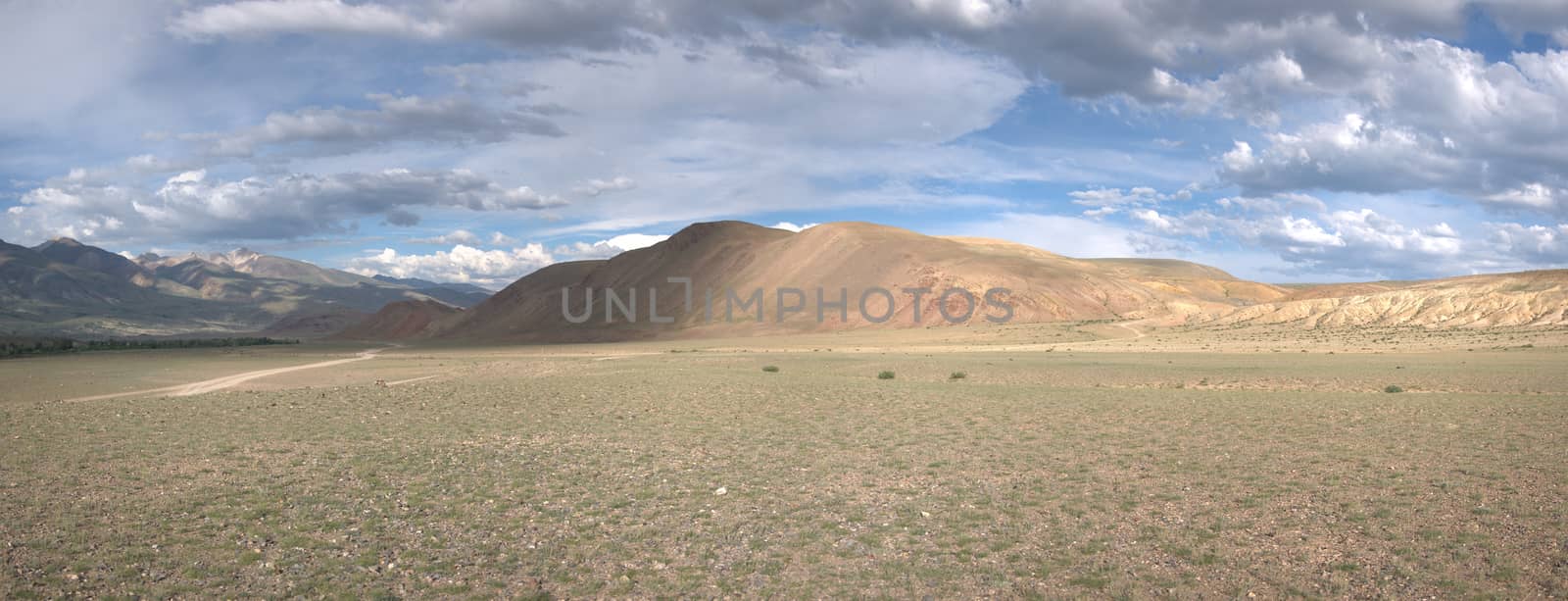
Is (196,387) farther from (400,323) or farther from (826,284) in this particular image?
(400,323)

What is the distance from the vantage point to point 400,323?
134875 millimetres

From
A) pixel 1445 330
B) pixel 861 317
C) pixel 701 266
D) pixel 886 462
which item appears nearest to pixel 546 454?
pixel 886 462

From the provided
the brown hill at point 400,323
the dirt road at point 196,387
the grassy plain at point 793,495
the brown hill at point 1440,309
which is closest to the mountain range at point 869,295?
the brown hill at point 1440,309

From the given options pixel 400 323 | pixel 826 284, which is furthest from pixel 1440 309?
pixel 400 323

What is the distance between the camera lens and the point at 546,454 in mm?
14641

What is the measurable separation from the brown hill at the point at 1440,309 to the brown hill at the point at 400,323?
10437 cm

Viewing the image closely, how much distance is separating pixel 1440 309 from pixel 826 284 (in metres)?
51.2

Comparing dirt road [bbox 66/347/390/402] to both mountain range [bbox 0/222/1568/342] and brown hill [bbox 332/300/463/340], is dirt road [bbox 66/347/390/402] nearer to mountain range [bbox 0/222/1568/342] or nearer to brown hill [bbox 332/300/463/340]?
mountain range [bbox 0/222/1568/342]

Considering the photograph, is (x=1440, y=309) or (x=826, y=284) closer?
(x=1440, y=309)

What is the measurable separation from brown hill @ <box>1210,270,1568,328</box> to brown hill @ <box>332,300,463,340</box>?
104371 millimetres

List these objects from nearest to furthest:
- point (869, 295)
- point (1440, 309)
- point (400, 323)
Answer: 1. point (1440, 309)
2. point (869, 295)
3. point (400, 323)

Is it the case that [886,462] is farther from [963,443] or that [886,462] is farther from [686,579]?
[686,579]

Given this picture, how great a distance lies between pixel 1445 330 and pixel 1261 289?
72368mm

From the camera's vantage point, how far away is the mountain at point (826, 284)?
85062mm
